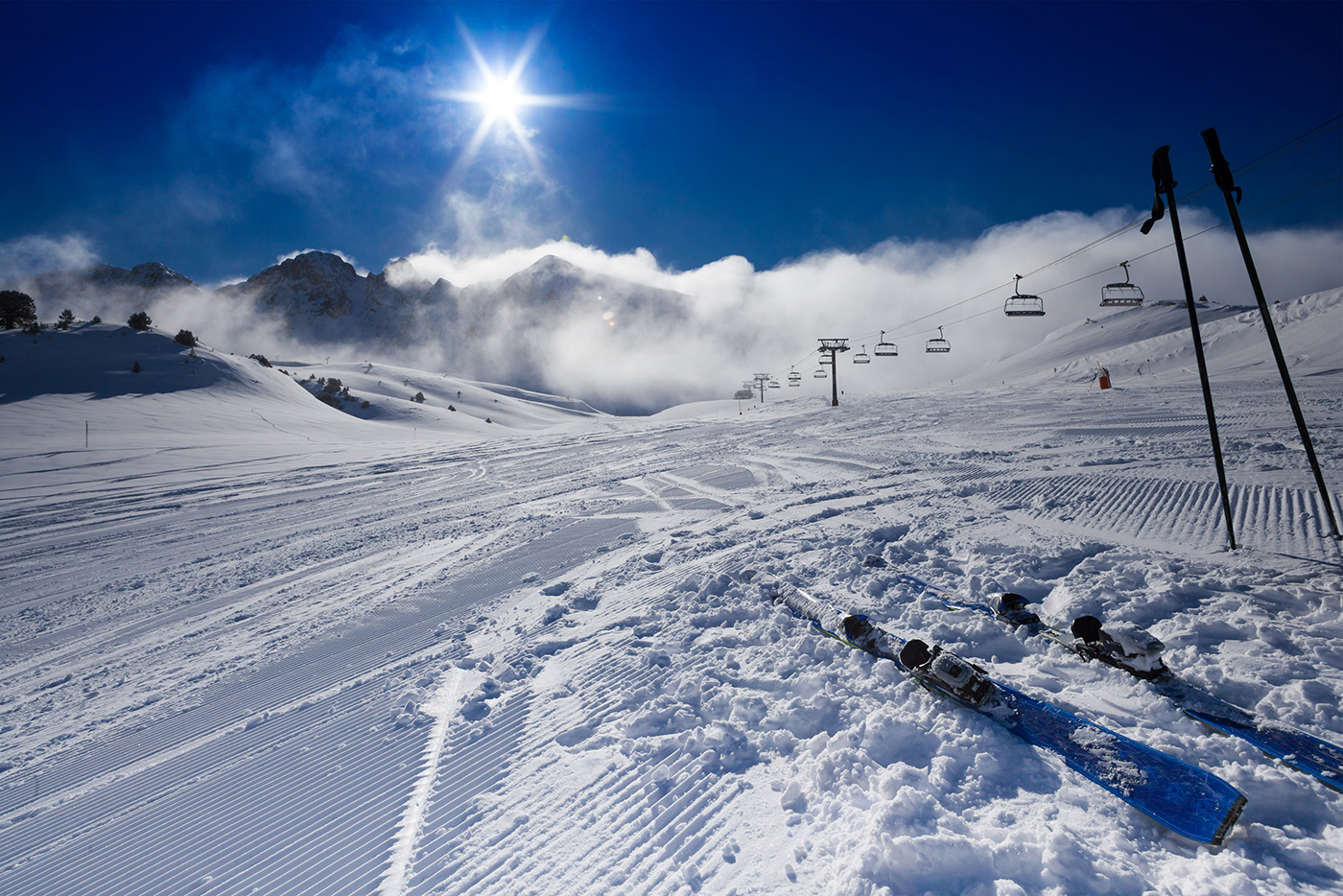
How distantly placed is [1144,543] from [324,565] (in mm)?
9591

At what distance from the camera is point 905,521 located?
7086 mm

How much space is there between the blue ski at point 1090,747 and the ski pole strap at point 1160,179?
5.69 meters

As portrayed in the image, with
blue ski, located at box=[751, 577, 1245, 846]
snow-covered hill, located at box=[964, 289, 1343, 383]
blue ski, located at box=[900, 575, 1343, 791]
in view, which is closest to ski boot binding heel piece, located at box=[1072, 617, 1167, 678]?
blue ski, located at box=[900, 575, 1343, 791]

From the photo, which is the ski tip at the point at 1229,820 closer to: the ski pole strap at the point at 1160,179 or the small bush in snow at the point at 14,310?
the ski pole strap at the point at 1160,179

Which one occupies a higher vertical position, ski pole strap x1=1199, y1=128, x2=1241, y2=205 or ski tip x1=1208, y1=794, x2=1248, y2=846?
ski pole strap x1=1199, y1=128, x2=1241, y2=205

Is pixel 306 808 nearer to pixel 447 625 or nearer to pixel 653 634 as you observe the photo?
pixel 447 625

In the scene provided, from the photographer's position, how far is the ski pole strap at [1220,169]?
17.5ft

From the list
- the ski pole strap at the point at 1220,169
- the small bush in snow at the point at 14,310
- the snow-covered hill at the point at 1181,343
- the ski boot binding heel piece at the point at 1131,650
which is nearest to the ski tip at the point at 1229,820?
the ski boot binding heel piece at the point at 1131,650

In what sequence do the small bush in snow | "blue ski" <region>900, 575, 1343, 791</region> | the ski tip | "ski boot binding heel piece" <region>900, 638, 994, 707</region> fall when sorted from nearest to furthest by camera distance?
1. the ski tip
2. "blue ski" <region>900, 575, 1343, 791</region>
3. "ski boot binding heel piece" <region>900, 638, 994, 707</region>
4. the small bush in snow

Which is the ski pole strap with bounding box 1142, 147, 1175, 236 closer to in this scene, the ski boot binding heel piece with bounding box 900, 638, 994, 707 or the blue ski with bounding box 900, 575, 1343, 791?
the blue ski with bounding box 900, 575, 1343, 791

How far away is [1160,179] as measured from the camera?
581cm

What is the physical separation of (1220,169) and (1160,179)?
514mm

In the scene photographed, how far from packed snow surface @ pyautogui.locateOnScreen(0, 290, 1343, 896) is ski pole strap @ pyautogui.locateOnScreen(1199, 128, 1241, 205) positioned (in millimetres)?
3572

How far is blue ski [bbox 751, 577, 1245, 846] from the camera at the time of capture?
2.40 meters
